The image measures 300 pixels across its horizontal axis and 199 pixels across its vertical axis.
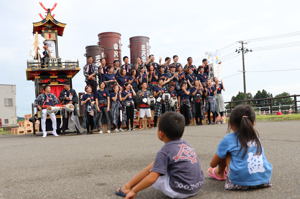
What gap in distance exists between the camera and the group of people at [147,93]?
10.5 meters

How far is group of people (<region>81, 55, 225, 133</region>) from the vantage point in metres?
10.5

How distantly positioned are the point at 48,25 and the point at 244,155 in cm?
1388

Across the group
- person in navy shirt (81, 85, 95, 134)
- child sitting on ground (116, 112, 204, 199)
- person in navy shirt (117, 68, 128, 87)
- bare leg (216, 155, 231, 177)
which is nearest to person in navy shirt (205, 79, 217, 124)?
person in navy shirt (117, 68, 128, 87)

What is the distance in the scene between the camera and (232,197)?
252 cm

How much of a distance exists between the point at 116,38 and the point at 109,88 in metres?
5.57

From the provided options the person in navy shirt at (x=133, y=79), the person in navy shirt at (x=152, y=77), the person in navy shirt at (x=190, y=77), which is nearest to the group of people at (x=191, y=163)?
the person in navy shirt at (x=133, y=79)

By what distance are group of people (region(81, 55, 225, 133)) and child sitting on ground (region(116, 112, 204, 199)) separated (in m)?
7.91

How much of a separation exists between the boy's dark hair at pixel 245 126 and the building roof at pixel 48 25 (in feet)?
44.1

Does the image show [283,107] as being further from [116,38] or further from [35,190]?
[35,190]

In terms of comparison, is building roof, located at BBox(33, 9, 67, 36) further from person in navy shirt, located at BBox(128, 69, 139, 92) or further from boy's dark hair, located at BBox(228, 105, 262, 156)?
boy's dark hair, located at BBox(228, 105, 262, 156)

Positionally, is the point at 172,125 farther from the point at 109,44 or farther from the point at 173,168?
the point at 109,44

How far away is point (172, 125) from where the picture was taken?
2.50m

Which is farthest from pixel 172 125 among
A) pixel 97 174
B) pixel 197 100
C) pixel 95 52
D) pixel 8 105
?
pixel 8 105

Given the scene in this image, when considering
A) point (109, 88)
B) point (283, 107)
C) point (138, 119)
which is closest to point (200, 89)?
point (138, 119)
